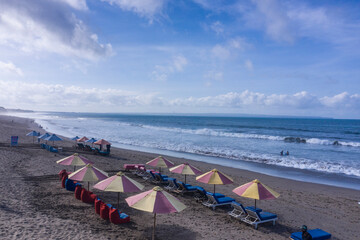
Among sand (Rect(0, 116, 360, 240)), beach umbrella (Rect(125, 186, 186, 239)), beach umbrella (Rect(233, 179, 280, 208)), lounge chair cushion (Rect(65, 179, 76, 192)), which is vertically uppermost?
beach umbrella (Rect(125, 186, 186, 239))

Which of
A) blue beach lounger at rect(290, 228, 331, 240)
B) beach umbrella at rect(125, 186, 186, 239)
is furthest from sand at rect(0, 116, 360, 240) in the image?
beach umbrella at rect(125, 186, 186, 239)

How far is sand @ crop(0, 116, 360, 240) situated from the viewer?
7848mm

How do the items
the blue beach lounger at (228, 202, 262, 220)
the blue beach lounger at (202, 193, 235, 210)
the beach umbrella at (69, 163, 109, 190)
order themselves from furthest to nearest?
the blue beach lounger at (202, 193, 235, 210) → the beach umbrella at (69, 163, 109, 190) → the blue beach lounger at (228, 202, 262, 220)

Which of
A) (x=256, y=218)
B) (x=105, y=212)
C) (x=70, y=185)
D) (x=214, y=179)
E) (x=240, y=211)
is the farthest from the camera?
(x=70, y=185)

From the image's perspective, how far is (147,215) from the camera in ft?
31.3

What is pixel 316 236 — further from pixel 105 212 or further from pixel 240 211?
pixel 105 212

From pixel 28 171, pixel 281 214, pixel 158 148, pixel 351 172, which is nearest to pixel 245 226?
pixel 281 214

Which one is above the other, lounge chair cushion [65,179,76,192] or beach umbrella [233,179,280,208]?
beach umbrella [233,179,280,208]

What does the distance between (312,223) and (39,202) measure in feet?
33.5

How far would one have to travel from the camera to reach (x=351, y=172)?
65.7 feet

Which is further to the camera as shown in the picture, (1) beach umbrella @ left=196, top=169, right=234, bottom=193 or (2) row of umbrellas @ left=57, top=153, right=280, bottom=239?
(1) beach umbrella @ left=196, top=169, right=234, bottom=193

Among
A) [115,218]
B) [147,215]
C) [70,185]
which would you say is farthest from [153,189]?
[70,185]

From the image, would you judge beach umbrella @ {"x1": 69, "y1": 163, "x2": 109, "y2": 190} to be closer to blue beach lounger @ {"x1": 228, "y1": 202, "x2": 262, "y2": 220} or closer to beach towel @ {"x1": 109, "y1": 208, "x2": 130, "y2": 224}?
beach towel @ {"x1": 109, "y1": 208, "x2": 130, "y2": 224}

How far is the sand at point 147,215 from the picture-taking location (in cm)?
785
